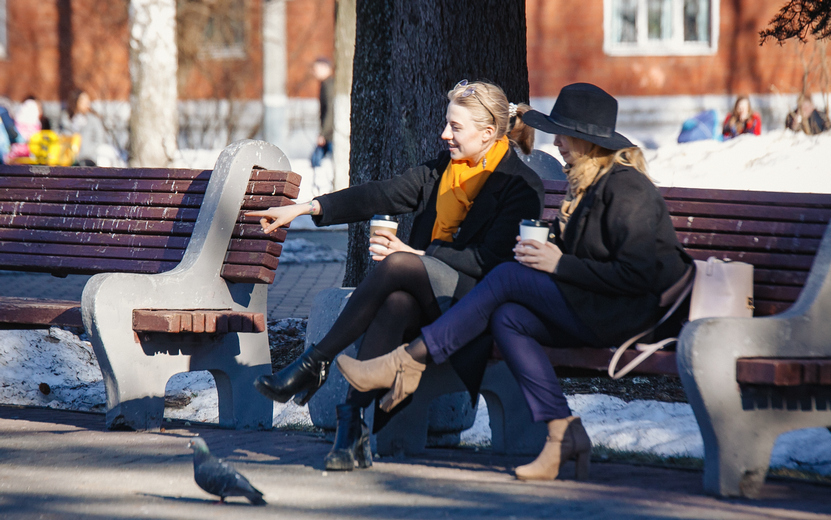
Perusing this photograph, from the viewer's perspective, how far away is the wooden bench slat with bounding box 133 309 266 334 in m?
4.35

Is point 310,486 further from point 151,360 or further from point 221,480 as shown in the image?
point 151,360

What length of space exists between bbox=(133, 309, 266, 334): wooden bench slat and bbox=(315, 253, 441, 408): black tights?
2.55 feet

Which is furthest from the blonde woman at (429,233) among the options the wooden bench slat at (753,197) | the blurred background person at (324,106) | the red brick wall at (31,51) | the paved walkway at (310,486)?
the red brick wall at (31,51)

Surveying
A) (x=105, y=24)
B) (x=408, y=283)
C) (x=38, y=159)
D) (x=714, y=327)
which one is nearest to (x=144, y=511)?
(x=408, y=283)

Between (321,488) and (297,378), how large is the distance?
47cm

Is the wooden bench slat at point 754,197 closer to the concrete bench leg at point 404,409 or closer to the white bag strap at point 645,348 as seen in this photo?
the white bag strap at point 645,348

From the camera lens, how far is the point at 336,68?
13703 millimetres

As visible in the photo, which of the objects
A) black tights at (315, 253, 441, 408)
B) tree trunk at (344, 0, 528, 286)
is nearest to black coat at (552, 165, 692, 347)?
black tights at (315, 253, 441, 408)

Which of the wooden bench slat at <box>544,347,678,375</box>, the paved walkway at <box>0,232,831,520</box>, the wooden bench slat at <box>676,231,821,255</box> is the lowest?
the paved walkway at <box>0,232,831,520</box>

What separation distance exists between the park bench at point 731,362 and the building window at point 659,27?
15.3 meters

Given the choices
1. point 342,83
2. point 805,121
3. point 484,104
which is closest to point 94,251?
point 484,104

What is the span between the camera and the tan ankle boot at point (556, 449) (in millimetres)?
3539

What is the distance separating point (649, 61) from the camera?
18922 mm

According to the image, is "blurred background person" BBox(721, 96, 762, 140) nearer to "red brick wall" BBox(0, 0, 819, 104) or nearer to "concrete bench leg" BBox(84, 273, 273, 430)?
"red brick wall" BBox(0, 0, 819, 104)
